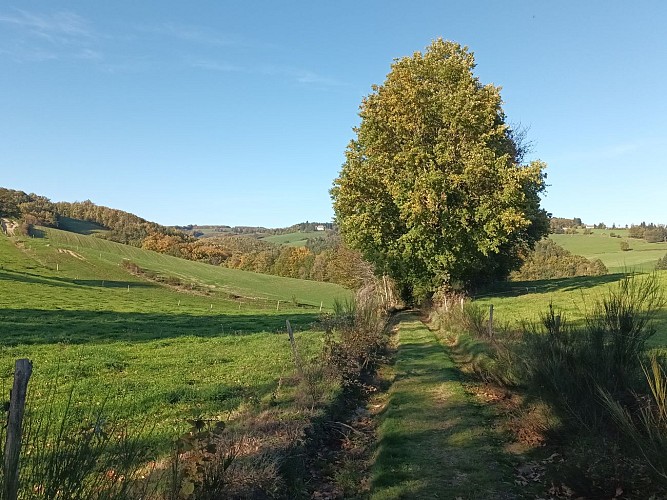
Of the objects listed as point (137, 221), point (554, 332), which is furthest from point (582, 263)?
point (137, 221)

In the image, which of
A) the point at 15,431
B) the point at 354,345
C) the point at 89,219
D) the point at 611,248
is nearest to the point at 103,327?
the point at 354,345

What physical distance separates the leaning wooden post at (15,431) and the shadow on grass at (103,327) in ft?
62.0

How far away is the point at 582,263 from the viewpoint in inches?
3620

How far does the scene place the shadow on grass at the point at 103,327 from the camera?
21.9 metres

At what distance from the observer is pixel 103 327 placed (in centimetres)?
2642

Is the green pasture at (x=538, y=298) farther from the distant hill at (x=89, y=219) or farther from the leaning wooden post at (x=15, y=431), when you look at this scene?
the distant hill at (x=89, y=219)

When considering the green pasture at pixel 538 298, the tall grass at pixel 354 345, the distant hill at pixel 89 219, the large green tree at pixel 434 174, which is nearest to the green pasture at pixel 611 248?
the green pasture at pixel 538 298

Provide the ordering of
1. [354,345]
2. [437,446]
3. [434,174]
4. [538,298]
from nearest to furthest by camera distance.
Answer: [437,446] < [354,345] < [434,174] < [538,298]

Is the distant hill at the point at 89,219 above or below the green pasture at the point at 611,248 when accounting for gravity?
above

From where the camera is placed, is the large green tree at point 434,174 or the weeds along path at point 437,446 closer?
the weeds along path at point 437,446

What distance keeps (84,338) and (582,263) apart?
92314 mm

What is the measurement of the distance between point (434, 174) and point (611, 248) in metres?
100

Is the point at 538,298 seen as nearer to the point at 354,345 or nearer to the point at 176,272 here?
the point at 354,345

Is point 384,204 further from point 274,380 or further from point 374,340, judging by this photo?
point 274,380
